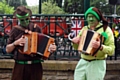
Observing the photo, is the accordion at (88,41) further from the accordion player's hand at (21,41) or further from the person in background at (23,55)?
the accordion player's hand at (21,41)

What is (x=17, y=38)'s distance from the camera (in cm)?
416

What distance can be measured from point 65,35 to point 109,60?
3.60ft

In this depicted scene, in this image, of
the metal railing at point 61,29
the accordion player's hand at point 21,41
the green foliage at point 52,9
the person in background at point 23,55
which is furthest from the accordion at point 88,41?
the green foliage at point 52,9

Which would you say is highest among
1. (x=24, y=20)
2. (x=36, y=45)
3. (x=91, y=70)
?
(x=24, y=20)

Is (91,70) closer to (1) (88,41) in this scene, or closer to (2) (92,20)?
(1) (88,41)

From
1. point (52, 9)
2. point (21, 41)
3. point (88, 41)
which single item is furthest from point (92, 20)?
point (52, 9)

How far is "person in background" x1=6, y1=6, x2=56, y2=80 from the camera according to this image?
414 cm

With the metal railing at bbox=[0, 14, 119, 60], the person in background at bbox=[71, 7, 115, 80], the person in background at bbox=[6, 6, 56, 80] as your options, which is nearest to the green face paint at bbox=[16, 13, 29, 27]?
the person in background at bbox=[6, 6, 56, 80]

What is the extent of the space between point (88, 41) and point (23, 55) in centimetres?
89

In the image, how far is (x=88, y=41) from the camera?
158 inches

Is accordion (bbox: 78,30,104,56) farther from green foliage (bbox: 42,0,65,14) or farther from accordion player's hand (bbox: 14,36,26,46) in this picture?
green foliage (bbox: 42,0,65,14)

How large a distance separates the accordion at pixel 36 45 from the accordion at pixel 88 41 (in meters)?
0.41

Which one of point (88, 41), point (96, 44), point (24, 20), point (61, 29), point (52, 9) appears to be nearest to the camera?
point (96, 44)

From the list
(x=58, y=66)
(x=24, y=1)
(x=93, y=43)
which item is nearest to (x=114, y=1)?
(x=58, y=66)
